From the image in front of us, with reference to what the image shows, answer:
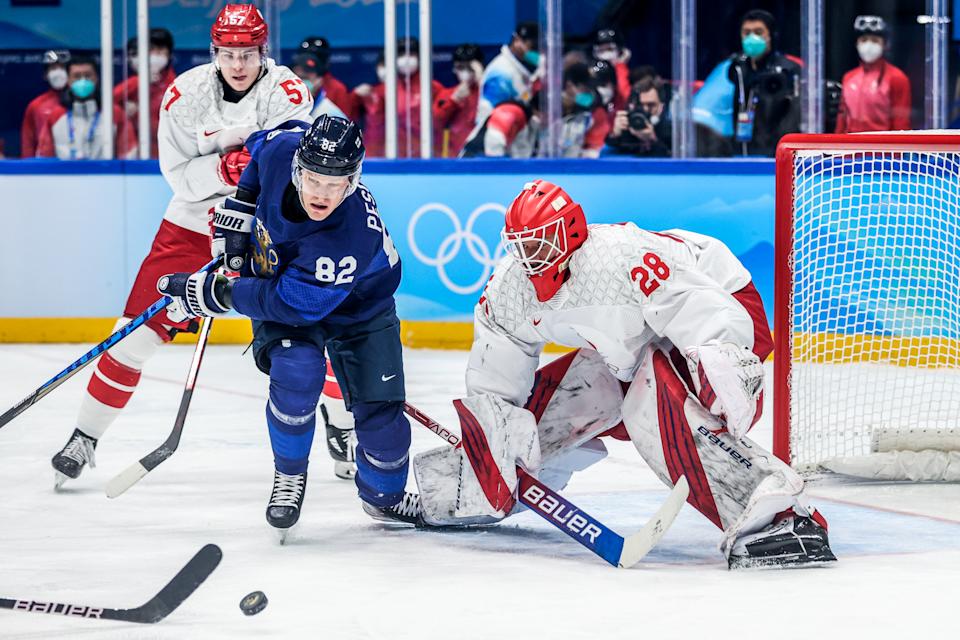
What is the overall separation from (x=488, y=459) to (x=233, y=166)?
1.08 m

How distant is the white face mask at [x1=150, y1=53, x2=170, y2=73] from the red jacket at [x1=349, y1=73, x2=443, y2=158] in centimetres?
87

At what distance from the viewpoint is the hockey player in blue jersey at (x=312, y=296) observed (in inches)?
118

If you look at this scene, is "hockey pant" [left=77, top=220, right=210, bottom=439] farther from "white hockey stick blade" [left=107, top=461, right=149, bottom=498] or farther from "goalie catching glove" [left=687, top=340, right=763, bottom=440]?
"goalie catching glove" [left=687, top=340, right=763, bottom=440]

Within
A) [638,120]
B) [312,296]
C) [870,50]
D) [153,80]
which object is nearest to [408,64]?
[638,120]

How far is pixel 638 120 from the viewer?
6.40m

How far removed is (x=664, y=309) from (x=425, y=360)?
10.9 feet

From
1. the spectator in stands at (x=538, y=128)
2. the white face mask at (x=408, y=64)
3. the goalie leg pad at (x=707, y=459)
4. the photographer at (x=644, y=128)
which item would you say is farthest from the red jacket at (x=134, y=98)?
the goalie leg pad at (x=707, y=459)

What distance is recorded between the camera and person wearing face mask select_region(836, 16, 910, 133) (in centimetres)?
614

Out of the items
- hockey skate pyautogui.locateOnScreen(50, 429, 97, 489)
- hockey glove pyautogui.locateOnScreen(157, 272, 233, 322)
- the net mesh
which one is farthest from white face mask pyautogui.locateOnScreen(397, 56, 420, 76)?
hockey glove pyautogui.locateOnScreen(157, 272, 233, 322)

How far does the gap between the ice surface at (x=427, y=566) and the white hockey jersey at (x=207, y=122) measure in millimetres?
721

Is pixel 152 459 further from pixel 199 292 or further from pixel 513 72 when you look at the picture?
pixel 513 72

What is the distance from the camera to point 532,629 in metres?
2.46

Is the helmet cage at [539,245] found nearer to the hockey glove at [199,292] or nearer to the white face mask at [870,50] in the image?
the hockey glove at [199,292]

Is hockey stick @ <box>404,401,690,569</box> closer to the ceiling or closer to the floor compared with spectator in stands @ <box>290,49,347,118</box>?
closer to the floor
